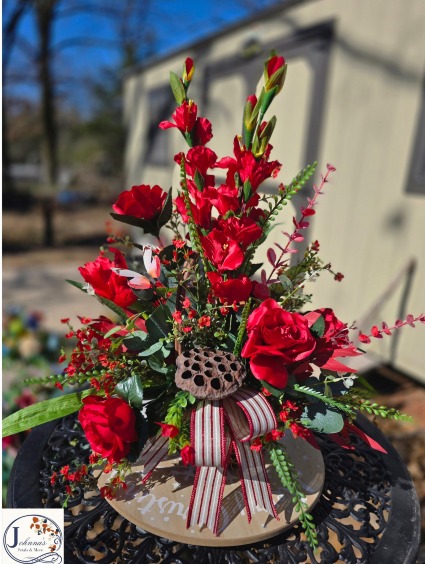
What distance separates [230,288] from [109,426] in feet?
1.18

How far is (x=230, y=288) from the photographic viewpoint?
2.70 ft

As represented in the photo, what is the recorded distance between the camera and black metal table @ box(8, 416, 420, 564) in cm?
86

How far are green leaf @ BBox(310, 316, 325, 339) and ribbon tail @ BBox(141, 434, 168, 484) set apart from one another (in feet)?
1.39

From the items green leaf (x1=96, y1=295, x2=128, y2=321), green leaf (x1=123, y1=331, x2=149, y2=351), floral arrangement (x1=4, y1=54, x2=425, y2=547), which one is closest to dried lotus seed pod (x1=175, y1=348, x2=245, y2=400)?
floral arrangement (x1=4, y1=54, x2=425, y2=547)

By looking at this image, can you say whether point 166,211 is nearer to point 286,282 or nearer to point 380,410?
point 286,282

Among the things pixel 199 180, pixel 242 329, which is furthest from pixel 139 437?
pixel 199 180

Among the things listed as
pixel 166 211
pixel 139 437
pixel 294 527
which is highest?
pixel 166 211

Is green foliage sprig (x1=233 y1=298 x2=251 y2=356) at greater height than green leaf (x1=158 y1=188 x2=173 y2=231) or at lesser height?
lesser

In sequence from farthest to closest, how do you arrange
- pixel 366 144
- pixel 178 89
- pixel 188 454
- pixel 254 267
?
pixel 366 144 < pixel 254 267 < pixel 178 89 < pixel 188 454

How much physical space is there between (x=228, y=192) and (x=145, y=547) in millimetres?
797

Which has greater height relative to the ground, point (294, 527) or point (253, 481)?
point (253, 481)

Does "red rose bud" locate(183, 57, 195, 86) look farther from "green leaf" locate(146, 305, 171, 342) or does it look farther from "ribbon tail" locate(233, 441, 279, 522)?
"ribbon tail" locate(233, 441, 279, 522)

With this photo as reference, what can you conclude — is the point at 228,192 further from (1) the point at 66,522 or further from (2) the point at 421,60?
(2) the point at 421,60

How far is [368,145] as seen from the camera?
309 cm
